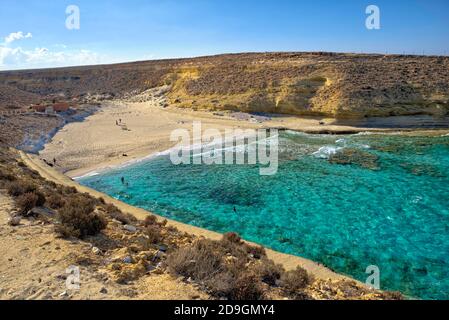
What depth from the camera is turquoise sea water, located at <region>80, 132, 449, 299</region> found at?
11.3 metres

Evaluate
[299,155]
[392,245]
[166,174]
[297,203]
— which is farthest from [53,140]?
[392,245]

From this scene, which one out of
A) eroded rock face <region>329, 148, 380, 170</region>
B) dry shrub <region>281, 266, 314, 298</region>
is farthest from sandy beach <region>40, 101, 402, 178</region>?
dry shrub <region>281, 266, 314, 298</region>

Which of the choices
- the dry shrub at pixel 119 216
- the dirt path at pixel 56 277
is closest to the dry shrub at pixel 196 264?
the dirt path at pixel 56 277

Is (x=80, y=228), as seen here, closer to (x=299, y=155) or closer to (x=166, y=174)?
(x=166, y=174)

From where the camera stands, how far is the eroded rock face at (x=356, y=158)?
21922 millimetres

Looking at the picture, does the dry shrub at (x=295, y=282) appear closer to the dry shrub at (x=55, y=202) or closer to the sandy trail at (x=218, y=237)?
the sandy trail at (x=218, y=237)

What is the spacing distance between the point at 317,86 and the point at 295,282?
1338 inches

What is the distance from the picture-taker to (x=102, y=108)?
1983 inches

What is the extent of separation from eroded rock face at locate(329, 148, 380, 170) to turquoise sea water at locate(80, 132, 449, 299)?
0.23 feet

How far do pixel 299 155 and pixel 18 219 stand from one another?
18.8 m

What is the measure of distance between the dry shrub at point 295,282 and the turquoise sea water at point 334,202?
11.0 ft

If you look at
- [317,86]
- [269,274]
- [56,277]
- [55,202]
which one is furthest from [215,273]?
[317,86]

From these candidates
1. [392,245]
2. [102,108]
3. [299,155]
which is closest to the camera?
[392,245]

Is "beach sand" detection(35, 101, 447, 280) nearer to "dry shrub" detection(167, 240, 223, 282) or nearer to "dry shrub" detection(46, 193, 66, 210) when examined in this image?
"dry shrub" detection(46, 193, 66, 210)
